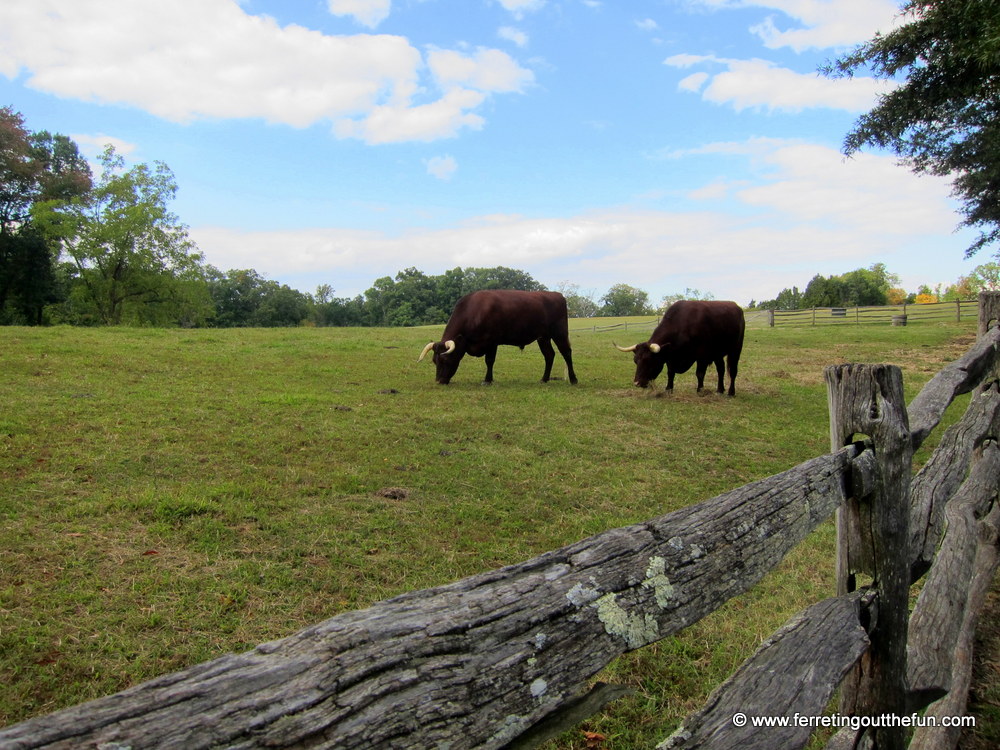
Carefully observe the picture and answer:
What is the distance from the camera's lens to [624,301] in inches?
4259

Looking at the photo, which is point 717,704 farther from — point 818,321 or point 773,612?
point 818,321

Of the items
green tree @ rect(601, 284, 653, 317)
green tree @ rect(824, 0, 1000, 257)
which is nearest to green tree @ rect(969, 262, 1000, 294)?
green tree @ rect(601, 284, 653, 317)

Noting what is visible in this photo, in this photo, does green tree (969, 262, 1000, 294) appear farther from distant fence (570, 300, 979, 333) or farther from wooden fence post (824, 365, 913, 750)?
wooden fence post (824, 365, 913, 750)

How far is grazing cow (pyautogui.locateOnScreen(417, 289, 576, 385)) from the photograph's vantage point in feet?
43.4

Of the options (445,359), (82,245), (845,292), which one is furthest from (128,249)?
(845,292)

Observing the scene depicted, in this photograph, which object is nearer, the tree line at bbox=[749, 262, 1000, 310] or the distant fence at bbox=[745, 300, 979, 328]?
the distant fence at bbox=[745, 300, 979, 328]

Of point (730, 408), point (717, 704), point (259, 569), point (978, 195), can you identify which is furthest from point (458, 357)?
point (978, 195)

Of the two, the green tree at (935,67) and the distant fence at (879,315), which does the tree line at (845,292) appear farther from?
the green tree at (935,67)

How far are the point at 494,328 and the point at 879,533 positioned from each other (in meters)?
11.6

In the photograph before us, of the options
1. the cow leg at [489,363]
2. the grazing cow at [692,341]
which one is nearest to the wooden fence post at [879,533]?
the grazing cow at [692,341]

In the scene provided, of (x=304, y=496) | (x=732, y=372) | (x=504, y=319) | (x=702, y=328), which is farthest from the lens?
(x=504, y=319)

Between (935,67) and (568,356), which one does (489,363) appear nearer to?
(568,356)

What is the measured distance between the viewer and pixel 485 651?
43.2 inches

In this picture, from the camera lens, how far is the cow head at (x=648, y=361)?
12586 millimetres
